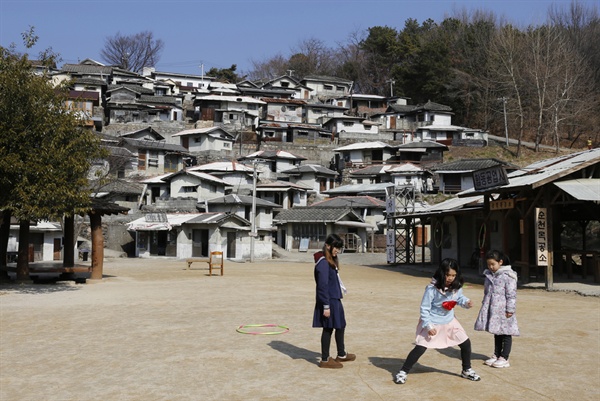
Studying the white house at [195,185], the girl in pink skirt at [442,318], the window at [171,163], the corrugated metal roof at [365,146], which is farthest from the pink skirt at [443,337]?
the corrugated metal roof at [365,146]

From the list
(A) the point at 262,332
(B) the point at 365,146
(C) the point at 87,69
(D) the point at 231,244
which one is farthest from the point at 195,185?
(C) the point at 87,69

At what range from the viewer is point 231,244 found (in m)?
44.6

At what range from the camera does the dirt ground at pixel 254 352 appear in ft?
22.6

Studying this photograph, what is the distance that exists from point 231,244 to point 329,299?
122 ft

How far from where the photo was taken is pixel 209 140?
68.8 m

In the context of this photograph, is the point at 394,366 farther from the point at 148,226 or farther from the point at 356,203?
the point at 356,203

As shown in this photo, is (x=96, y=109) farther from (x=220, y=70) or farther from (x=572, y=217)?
(x=572, y=217)

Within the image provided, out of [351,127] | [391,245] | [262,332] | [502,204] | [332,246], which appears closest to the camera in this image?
[332,246]

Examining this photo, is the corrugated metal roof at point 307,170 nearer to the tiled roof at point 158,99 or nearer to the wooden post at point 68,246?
the tiled roof at point 158,99

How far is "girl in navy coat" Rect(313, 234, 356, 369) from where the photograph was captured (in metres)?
7.84

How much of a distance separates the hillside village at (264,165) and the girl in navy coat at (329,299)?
77.0 feet

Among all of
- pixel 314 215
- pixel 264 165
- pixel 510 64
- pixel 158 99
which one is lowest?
pixel 314 215

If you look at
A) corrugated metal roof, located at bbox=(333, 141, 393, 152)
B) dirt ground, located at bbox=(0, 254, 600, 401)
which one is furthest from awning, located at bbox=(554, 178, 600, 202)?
corrugated metal roof, located at bbox=(333, 141, 393, 152)

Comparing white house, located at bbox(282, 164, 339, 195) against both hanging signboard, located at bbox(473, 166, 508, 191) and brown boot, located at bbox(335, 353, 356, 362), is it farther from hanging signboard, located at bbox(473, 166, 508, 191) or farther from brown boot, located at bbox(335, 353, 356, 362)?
brown boot, located at bbox(335, 353, 356, 362)
